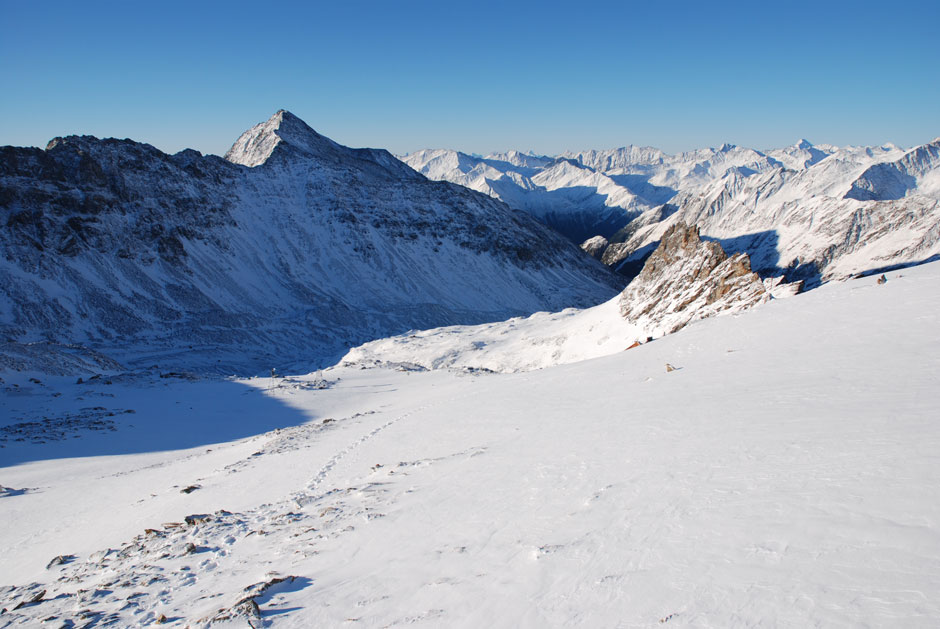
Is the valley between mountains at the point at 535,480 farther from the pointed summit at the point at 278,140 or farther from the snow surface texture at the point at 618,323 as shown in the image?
the pointed summit at the point at 278,140

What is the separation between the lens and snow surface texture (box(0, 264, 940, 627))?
5289 millimetres

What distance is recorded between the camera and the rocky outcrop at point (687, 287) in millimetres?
34250

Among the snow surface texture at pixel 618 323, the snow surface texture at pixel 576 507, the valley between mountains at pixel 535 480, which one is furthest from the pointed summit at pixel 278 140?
the snow surface texture at pixel 576 507

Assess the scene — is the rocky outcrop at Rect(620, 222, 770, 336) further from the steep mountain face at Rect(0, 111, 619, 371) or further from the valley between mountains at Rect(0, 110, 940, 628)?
the steep mountain face at Rect(0, 111, 619, 371)

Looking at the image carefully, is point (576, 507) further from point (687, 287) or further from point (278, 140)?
point (278, 140)

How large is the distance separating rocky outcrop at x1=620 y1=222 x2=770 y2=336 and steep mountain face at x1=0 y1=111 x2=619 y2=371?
143 feet

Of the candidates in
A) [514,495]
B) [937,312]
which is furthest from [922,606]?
[937,312]

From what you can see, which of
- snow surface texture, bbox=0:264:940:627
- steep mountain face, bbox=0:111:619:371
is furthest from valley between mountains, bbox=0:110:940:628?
steep mountain face, bbox=0:111:619:371

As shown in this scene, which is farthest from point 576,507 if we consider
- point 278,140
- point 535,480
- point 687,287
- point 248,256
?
point 278,140

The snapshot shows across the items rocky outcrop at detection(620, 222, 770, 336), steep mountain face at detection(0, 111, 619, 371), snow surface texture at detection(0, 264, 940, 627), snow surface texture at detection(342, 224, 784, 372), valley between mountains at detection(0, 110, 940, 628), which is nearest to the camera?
snow surface texture at detection(0, 264, 940, 627)

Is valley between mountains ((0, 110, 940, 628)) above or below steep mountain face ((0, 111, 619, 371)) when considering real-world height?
below

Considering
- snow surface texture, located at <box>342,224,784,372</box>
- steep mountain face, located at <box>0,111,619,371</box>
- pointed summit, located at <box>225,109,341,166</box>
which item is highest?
pointed summit, located at <box>225,109,341,166</box>

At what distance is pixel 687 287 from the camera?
40.6 meters

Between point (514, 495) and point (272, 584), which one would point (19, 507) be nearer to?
point (272, 584)
